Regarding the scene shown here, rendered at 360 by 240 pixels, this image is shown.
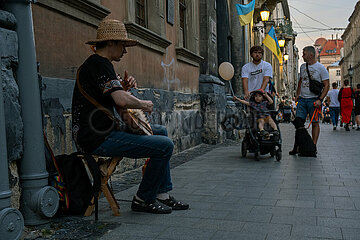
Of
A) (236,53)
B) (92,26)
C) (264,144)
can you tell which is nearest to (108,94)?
(92,26)

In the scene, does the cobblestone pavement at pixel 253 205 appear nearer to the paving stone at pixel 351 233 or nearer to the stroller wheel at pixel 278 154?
the paving stone at pixel 351 233

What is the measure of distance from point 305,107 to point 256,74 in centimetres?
112

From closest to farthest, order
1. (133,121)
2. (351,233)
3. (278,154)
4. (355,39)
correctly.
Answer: (351,233), (133,121), (278,154), (355,39)

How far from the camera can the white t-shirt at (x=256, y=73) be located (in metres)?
7.50

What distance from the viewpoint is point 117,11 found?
612 cm

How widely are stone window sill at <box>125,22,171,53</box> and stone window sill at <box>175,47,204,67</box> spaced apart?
2.78 feet

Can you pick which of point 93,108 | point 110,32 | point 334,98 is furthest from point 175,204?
point 334,98

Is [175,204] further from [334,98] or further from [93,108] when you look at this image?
[334,98]

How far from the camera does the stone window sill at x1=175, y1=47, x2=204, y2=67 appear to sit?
8.92 metres

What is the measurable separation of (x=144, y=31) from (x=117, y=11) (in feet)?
2.54

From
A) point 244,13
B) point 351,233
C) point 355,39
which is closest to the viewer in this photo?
point 351,233

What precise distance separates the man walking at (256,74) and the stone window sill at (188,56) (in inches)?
70.9

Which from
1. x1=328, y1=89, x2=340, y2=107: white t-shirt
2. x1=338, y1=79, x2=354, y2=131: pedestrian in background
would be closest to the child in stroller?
x1=338, y1=79, x2=354, y2=131: pedestrian in background

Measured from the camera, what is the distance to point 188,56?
9.51 metres
